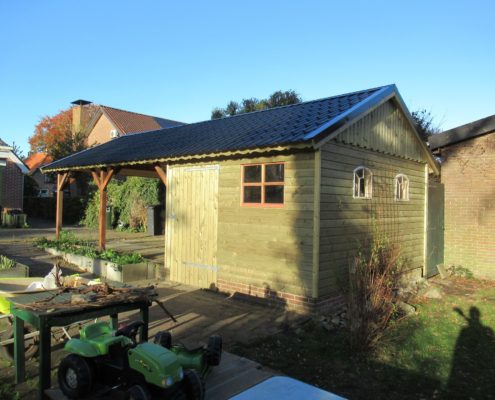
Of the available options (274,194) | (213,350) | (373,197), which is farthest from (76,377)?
(373,197)

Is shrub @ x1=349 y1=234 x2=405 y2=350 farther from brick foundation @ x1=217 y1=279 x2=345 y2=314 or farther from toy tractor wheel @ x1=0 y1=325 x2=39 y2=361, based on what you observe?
toy tractor wheel @ x1=0 y1=325 x2=39 y2=361

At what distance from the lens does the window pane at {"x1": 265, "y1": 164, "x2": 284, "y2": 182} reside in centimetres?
789

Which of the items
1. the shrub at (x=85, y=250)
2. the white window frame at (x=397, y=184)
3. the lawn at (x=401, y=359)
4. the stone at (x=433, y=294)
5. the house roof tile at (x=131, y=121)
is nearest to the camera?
the lawn at (x=401, y=359)

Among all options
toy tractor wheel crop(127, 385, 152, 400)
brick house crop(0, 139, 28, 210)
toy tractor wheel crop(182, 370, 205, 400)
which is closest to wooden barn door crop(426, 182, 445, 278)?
toy tractor wheel crop(182, 370, 205, 400)

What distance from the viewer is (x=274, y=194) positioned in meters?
7.99

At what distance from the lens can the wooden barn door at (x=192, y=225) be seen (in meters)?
9.12

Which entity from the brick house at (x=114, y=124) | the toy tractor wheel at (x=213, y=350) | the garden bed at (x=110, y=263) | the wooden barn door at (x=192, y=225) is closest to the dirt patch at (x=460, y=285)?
the wooden barn door at (x=192, y=225)

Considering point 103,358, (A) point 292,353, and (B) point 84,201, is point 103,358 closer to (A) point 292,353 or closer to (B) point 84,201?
(A) point 292,353

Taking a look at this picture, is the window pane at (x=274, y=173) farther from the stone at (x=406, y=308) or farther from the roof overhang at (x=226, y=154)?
the stone at (x=406, y=308)

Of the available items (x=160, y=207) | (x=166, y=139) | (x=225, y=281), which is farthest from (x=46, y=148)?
(x=225, y=281)

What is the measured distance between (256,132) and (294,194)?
6.39ft

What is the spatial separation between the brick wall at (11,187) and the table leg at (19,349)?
76.2 feet

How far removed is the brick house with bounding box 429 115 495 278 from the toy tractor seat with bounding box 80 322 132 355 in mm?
10550

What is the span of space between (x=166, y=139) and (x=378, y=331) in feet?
28.4
